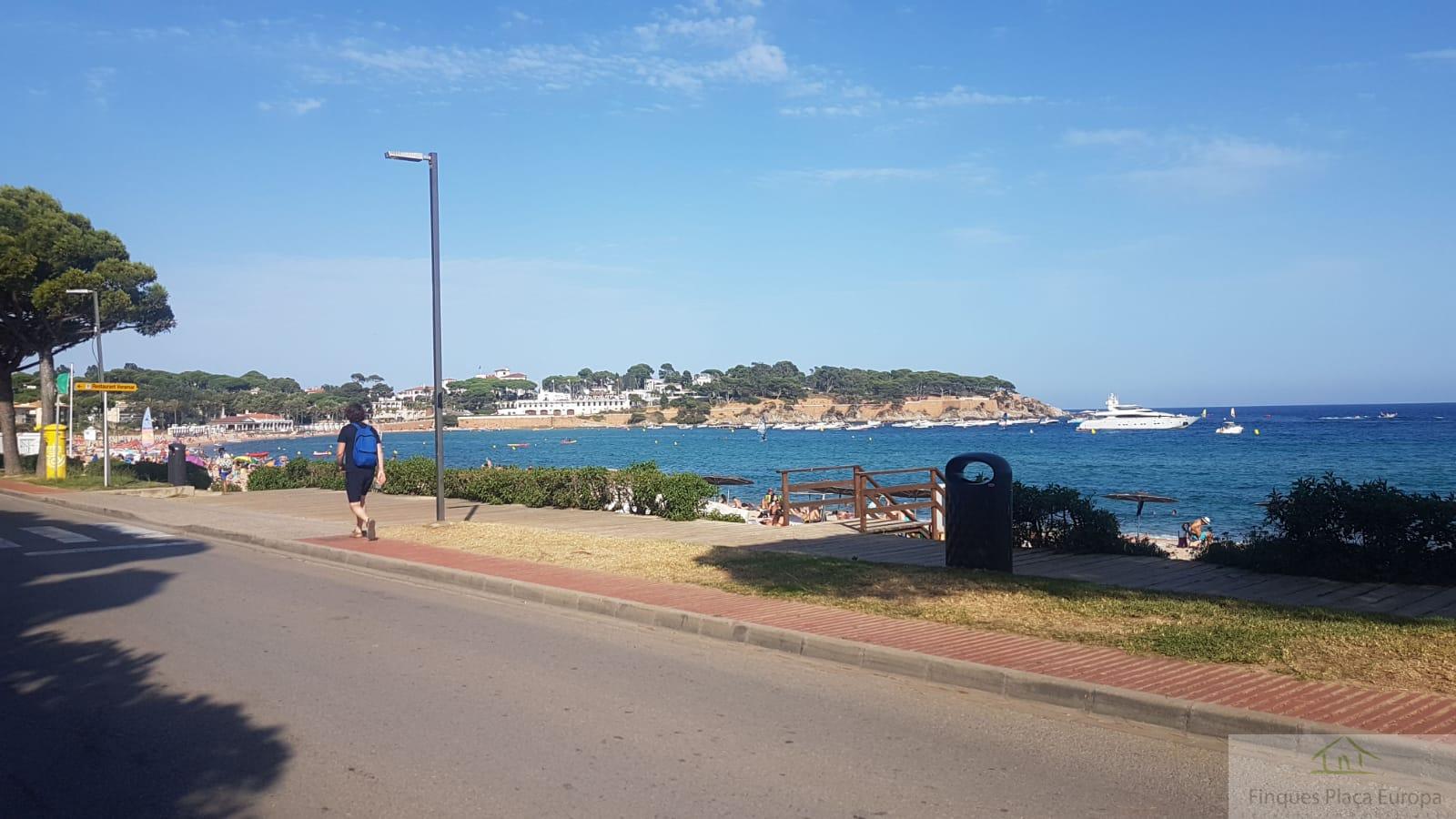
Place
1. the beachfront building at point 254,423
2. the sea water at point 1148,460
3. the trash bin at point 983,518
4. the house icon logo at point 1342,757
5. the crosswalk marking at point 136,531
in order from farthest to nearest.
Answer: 1. the beachfront building at point 254,423
2. the sea water at point 1148,460
3. the crosswalk marking at point 136,531
4. the trash bin at point 983,518
5. the house icon logo at point 1342,757

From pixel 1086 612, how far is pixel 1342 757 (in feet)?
11.2

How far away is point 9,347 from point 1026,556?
1325 inches

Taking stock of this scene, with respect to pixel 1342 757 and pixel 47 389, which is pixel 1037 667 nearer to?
pixel 1342 757

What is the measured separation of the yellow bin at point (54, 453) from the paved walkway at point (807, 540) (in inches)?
257

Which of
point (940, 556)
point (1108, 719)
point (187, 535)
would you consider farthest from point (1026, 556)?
point (187, 535)

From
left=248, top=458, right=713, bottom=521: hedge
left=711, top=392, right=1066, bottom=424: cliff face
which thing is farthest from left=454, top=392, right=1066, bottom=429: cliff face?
left=248, top=458, right=713, bottom=521: hedge

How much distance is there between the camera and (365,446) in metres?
15.1

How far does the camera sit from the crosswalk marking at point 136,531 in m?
16.7

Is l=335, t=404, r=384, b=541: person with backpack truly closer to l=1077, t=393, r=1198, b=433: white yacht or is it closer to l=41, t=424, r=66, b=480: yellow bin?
l=41, t=424, r=66, b=480: yellow bin

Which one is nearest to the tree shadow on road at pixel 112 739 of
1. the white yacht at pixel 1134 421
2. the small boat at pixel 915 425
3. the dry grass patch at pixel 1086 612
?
the dry grass patch at pixel 1086 612

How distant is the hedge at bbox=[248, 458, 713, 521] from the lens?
1775 centimetres

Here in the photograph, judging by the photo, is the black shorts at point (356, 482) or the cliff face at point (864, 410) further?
the cliff face at point (864, 410)

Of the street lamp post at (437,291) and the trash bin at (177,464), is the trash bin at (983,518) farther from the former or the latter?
the trash bin at (177,464)

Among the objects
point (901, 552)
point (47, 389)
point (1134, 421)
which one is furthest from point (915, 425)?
point (901, 552)
